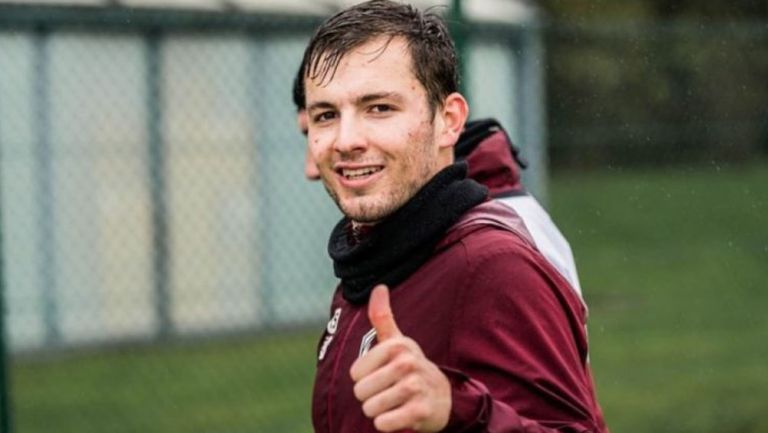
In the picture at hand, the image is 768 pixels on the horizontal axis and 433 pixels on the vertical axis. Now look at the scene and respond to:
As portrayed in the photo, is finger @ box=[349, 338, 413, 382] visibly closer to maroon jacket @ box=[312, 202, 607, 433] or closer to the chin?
maroon jacket @ box=[312, 202, 607, 433]

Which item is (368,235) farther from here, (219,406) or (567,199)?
(567,199)

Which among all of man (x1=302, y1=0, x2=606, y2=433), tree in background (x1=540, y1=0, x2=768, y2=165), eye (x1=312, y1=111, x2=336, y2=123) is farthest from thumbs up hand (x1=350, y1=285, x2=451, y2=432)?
tree in background (x1=540, y1=0, x2=768, y2=165)

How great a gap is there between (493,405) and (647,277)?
1333 centimetres

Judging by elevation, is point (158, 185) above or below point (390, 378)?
below

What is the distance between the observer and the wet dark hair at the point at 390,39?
103 inches

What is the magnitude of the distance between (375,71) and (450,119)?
186 mm

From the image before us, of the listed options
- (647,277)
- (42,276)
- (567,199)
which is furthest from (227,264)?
(567,199)

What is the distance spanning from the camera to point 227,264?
33.5ft

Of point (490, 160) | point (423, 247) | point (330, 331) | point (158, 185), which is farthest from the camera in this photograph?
point (158, 185)

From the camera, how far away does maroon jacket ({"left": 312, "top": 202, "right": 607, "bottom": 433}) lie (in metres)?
2.40

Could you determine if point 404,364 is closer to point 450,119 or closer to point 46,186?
point 450,119

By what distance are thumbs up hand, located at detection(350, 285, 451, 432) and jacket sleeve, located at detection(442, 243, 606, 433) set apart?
233 millimetres

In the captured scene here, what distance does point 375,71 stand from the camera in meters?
2.59

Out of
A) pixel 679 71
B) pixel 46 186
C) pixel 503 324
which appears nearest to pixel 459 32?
pixel 503 324
